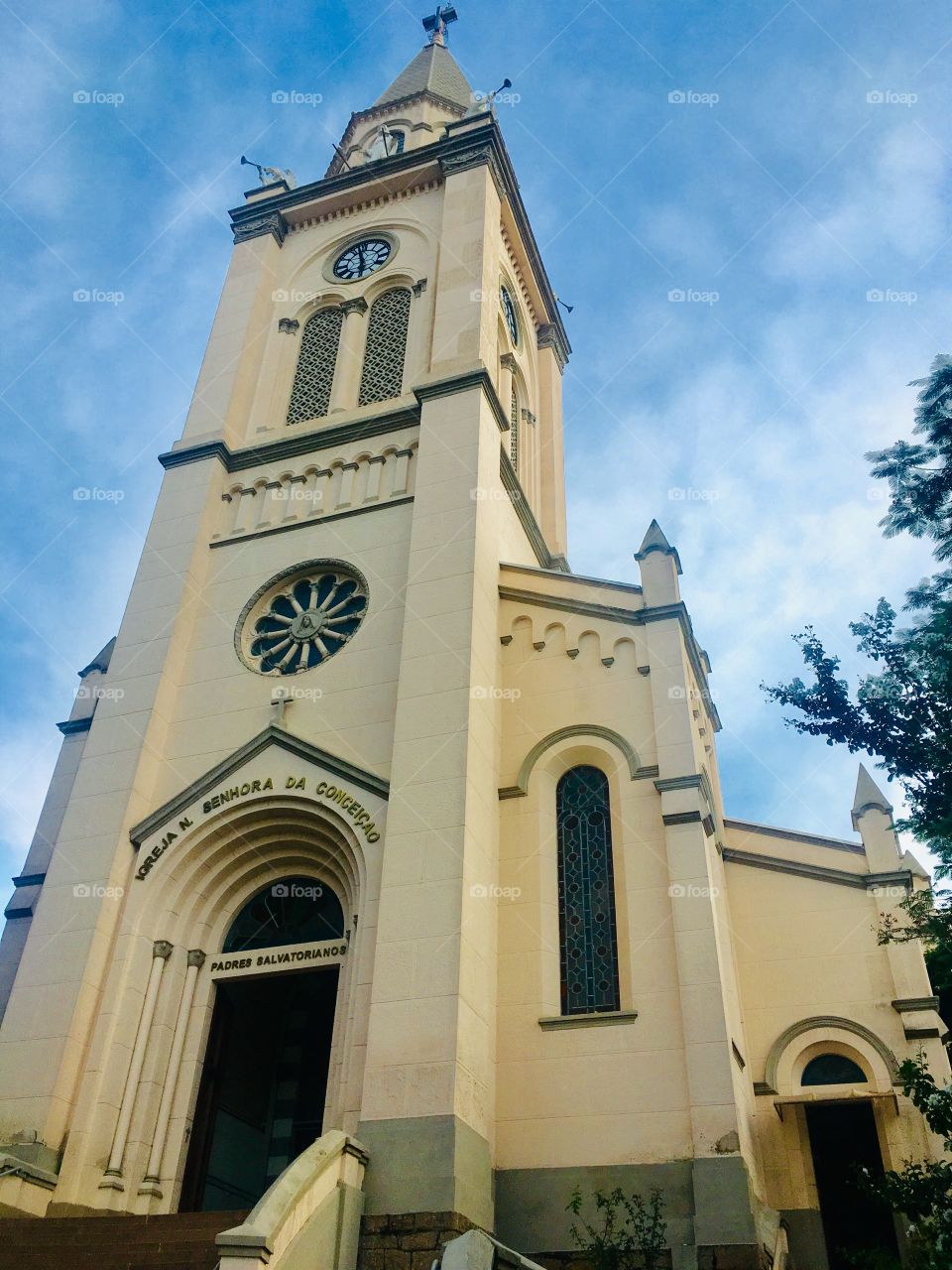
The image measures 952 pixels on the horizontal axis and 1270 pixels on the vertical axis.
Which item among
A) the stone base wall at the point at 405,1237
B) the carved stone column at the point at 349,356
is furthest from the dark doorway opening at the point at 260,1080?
the carved stone column at the point at 349,356

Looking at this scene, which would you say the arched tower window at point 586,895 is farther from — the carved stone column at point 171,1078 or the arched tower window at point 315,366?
the arched tower window at point 315,366

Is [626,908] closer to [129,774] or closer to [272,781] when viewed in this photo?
[272,781]

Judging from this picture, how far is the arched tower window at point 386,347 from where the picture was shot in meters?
20.4

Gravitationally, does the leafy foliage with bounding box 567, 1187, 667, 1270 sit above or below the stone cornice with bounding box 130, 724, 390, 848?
below

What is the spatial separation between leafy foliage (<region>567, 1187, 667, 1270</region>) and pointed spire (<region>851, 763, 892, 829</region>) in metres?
7.23

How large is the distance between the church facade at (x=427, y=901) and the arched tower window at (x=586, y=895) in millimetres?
47

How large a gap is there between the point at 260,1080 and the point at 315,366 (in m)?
13.2

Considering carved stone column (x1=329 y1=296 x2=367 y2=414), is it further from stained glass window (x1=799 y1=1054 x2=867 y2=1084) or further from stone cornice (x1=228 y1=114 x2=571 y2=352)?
stained glass window (x1=799 y1=1054 x2=867 y2=1084)

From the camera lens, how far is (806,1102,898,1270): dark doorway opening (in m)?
13.8

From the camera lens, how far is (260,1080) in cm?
1656

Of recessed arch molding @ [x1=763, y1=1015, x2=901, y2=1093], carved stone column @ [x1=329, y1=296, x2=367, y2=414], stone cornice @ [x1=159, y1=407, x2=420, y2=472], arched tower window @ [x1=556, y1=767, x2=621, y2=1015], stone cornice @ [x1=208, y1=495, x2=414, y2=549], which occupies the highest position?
carved stone column @ [x1=329, y1=296, x2=367, y2=414]

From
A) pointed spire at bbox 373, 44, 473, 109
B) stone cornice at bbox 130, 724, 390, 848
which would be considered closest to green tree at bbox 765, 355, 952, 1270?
stone cornice at bbox 130, 724, 390, 848

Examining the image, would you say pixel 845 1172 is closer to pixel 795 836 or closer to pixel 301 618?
pixel 795 836

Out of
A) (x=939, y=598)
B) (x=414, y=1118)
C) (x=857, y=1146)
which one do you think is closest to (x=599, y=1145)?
(x=414, y=1118)
